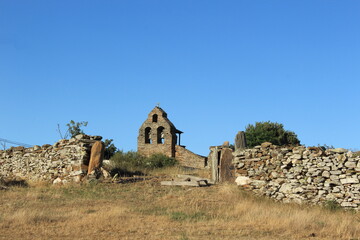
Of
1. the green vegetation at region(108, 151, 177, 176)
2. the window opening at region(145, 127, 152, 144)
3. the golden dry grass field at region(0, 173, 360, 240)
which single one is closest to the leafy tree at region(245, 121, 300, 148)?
the green vegetation at region(108, 151, 177, 176)

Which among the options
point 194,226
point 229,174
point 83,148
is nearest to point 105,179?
point 83,148

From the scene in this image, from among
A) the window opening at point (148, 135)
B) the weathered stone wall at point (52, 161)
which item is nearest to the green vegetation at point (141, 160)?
the window opening at point (148, 135)

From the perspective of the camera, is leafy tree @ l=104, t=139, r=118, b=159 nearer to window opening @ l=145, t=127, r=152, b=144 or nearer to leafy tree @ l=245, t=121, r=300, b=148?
window opening @ l=145, t=127, r=152, b=144

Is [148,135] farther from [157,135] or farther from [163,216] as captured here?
[163,216]

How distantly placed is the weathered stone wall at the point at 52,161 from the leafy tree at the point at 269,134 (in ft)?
58.2

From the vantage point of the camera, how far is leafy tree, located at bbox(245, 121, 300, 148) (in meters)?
35.3

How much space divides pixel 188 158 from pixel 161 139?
395 centimetres

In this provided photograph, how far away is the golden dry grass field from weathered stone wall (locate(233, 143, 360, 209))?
579 mm

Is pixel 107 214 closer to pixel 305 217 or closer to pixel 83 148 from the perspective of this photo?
pixel 305 217

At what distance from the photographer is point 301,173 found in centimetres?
1448

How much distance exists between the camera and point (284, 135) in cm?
3688

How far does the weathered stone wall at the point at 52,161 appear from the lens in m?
19.6

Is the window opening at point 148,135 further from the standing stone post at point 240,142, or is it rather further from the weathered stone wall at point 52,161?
the standing stone post at point 240,142

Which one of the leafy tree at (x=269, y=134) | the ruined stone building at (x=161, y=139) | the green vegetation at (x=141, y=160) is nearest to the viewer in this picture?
the green vegetation at (x=141, y=160)
